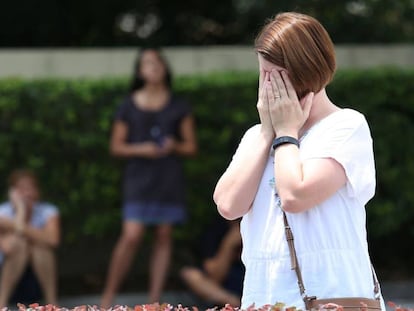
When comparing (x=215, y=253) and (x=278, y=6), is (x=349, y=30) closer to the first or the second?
(x=278, y=6)

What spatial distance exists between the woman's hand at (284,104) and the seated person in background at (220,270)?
13.6ft

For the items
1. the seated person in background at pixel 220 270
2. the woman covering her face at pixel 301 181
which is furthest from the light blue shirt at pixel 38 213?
the woman covering her face at pixel 301 181

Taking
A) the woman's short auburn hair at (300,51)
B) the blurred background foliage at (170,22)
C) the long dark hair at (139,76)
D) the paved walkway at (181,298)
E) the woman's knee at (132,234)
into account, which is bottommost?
the paved walkway at (181,298)

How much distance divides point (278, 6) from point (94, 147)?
2428mm

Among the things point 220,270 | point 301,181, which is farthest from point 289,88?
point 220,270

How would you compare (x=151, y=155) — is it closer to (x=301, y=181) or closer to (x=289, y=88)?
(x=289, y=88)

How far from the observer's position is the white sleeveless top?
2.99 meters

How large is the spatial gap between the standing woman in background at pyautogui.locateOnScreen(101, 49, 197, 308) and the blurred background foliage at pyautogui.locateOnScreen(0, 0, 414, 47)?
85.4 inches

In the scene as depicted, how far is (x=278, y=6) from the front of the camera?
29.8ft

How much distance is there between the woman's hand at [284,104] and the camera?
120 inches

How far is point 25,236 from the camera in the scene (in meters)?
7.23

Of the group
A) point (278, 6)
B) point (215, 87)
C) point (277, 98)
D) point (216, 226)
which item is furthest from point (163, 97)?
point (277, 98)

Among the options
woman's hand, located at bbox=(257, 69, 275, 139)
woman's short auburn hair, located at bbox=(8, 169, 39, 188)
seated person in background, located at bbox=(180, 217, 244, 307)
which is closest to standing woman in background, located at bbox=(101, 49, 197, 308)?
seated person in background, located at bbox=(180, 217, 244, 307)

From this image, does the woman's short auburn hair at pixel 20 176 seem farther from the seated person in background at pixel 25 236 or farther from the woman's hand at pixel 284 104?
the woman's hand at pixel 284 104
